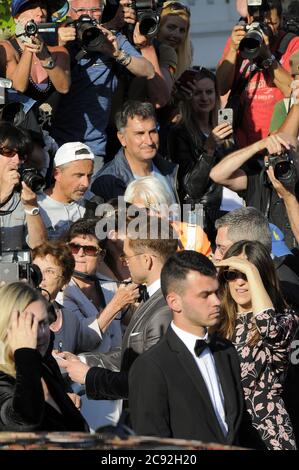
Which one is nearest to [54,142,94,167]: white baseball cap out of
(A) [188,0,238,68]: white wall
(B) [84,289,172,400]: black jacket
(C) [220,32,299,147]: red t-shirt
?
(C) [220,32,299,147]: red t-shirt

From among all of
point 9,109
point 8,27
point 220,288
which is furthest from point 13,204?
point 8,27

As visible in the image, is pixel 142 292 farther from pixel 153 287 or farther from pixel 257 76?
pixel 257 76

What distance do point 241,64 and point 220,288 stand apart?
3522 millimetres

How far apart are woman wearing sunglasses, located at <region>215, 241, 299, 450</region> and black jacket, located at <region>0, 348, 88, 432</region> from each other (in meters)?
1.28

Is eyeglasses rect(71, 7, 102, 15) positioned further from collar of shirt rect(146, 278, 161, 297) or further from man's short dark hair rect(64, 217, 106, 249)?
collar of shirt rect(146, 278, 161, 297)

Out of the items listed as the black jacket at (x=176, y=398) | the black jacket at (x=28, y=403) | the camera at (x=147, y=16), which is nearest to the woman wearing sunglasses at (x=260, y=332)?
the black jacket at (x=176, y=398)

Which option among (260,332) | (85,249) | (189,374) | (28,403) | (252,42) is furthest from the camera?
(252,42)

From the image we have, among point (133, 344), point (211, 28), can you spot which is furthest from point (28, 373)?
point (211, 28)

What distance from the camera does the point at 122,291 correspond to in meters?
7.14

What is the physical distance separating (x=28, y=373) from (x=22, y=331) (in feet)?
0.72

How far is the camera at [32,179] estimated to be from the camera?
753cm

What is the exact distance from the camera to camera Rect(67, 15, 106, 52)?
27.8ft

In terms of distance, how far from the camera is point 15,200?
777 centimetres

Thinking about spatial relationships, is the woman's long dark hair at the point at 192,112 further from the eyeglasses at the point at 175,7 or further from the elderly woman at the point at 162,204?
the elderly woman at the point at 162,204
